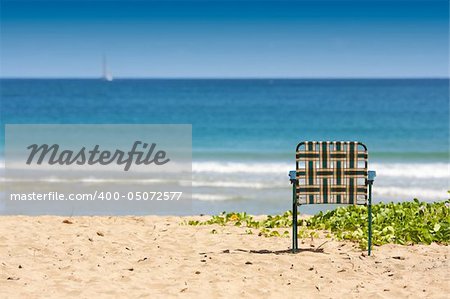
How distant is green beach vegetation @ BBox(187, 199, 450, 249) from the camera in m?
8.58

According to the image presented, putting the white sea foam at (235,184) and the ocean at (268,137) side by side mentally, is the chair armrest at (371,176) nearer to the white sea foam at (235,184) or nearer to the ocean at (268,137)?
the ocean at (268,137)

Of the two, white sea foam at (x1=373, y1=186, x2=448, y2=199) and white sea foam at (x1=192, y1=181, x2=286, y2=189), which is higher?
white sea foam at (x1=192, y1=181, x2=286, y2=189)

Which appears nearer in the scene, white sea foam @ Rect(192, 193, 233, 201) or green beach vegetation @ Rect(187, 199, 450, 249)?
green beach vegetation @ Rect(187, 199, 450, 249)

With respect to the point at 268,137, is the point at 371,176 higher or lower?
lower

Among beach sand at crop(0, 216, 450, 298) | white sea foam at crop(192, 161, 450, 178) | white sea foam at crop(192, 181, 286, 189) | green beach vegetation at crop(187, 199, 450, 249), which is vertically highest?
white sea foam at crop(192, 161, 450, 178)

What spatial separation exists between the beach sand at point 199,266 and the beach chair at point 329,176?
64 cm

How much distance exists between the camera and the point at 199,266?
23.9 feet

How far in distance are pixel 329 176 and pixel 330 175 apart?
0.05 ft

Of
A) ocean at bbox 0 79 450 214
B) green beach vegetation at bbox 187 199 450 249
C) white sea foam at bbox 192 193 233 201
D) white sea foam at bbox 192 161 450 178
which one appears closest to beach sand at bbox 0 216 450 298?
green beach vegetation at bbox 187 199 450 249

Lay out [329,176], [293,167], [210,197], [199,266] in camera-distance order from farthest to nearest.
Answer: [293,167] < [210,197] < [329,176] < [199,266]

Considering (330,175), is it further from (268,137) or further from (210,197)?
(268,137)

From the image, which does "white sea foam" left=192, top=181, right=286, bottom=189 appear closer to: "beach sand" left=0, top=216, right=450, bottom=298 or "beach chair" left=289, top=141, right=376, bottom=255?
"beach sand" left=0, top=216, right=450, bottom=298

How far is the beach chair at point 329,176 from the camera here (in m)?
7.64

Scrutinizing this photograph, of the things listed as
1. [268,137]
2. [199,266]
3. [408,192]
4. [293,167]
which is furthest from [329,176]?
[268,137]
